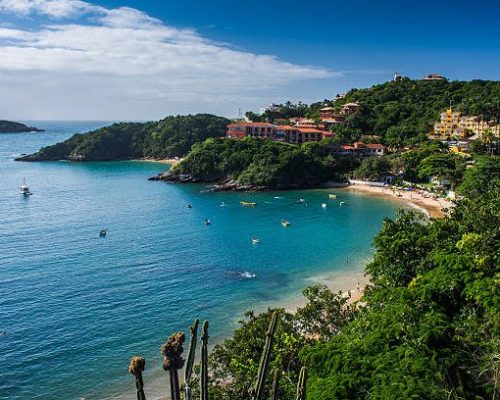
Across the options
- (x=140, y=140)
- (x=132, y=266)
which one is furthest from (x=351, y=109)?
(x=132, y=266)

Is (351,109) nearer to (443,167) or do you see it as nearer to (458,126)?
(458,126)

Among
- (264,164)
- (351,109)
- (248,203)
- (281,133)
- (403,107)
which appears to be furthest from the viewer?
(351,109)

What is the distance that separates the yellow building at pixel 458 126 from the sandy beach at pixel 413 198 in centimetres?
2811

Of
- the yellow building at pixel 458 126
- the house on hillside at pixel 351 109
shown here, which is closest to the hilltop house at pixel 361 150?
the yellow building at pixel 458 126

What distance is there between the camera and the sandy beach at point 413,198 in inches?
2382

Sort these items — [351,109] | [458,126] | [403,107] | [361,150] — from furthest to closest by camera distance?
[351,109], [403,107], [458,126], [361,150]

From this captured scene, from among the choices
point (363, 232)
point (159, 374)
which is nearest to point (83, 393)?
point (159, 374)

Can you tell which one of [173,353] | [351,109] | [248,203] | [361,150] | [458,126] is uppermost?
[351,109]

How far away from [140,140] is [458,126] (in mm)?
77358

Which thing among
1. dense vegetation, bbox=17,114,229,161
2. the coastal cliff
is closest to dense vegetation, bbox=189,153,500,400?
the coastal cliff

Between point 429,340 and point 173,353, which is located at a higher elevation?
point 173,353

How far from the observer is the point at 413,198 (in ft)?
225

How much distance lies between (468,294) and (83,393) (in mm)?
17360

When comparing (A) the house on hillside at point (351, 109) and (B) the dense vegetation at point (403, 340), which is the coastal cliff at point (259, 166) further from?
(B) the dense vegetation at point (403, 340)
